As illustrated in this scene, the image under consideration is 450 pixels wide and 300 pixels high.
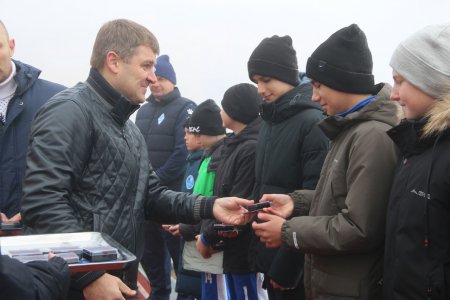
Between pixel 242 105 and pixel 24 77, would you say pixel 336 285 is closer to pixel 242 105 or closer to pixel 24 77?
pixel 242 105

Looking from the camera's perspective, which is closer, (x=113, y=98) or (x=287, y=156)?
(x=113, y=98)

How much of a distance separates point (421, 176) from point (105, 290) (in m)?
1.26

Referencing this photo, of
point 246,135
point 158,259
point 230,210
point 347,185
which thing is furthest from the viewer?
point 158,259

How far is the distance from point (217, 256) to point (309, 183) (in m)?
1.08

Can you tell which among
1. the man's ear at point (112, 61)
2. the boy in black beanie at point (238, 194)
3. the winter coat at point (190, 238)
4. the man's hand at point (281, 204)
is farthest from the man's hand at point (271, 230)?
the winter coat at point (190, 238)

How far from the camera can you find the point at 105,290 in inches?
79.4

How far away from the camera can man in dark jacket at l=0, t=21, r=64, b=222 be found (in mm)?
3393

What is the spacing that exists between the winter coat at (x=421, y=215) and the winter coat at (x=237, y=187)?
67.1 inches

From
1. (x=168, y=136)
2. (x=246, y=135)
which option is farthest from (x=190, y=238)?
(x=168, y=136)

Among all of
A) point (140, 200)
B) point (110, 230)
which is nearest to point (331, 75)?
point (140, 200)

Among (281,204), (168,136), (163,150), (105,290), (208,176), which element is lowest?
(163,150)

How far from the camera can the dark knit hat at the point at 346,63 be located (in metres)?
2.82

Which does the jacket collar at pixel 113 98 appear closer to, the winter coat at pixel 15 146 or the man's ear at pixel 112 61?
the man's ear at pixel 112 61

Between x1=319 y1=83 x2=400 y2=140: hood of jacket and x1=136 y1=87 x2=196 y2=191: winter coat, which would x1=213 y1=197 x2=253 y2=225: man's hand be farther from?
x1=136 y1=87 x2=196 y2=191: winter coat
